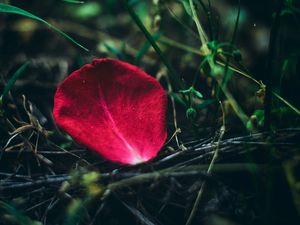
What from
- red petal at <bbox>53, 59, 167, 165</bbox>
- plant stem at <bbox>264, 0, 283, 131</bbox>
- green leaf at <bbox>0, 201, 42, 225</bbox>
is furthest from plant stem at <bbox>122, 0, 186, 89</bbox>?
green leaf at <bbox>0, 201, 42, 225</bbox>

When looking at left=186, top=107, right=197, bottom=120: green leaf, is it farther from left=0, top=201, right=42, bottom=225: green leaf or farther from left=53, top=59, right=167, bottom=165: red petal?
left=0, top=201, right=42, bottom=225: green leaf

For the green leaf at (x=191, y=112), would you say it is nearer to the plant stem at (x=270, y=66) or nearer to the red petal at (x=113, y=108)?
the red petal at (x=113, y=108)

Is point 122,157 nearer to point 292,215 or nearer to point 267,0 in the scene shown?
point 292,215

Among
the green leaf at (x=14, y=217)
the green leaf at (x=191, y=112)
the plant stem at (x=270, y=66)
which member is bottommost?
the green leaf at (x=14, y=217)

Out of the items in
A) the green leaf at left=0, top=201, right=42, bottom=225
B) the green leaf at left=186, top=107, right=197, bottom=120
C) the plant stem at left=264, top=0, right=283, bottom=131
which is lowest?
the green leaf at left=0, top=201, right=42, bottom=225

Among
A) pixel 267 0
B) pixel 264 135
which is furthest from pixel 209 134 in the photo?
pixel 267 0

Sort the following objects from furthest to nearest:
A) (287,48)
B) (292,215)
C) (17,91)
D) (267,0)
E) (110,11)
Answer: (110,11)
(267,0)
(287,48)
(17,91)
(292,215)

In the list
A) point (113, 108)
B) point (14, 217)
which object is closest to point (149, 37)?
point (113, 108)

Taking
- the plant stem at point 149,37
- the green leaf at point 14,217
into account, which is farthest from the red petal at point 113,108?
the green leaf at point 14,217
